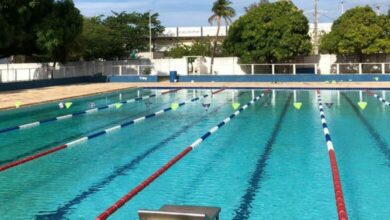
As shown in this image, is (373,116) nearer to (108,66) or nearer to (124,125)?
(124,125)

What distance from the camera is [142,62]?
4044 cm

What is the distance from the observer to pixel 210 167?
8.40 metres

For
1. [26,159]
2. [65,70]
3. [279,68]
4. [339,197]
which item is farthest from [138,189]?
[279,68]

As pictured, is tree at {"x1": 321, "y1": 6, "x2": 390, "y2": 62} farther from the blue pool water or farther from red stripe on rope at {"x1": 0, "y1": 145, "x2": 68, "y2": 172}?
red stripe on rope at {"x1": 0, "y1": 145, "x2": 68, "y2": 172}

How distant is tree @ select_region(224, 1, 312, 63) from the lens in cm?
3372

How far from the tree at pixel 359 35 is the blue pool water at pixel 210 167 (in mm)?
19468

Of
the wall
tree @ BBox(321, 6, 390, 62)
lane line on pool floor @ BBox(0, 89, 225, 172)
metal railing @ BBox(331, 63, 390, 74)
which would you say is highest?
tree @ BBox(321, 6, 390, 62)

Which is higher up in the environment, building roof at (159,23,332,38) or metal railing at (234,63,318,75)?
building roof at (159,23,332,38)

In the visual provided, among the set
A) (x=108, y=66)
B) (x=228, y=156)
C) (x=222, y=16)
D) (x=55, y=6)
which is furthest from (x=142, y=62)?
(x=228, y=156)

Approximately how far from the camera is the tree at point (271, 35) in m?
33.7

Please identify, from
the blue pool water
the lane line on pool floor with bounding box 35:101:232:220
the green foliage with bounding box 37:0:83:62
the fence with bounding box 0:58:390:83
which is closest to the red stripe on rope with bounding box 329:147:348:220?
the blue pool water

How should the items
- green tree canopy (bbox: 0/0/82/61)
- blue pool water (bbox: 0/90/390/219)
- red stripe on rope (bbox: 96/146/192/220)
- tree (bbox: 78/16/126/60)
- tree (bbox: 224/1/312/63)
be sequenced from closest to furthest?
red stripe on rope (bbox: 96/146/192/220), blue pool water (bbox: 0/90/390/219), green tree canopy (bbox: 0/0/82/61), tree (bbox: 224/1/312/63), tree (bbox: 78/16/126/60)

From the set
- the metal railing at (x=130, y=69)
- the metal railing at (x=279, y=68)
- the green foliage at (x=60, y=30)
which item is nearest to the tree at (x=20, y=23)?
the green foliage at (x=60, y=30)

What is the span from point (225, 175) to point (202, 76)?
26.0 m
